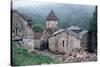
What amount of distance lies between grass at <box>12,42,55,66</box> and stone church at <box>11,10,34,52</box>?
7cm

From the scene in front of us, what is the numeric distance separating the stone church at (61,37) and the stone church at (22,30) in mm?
175

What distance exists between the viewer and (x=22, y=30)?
228cm

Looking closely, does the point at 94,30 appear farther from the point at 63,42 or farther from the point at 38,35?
the point at 38,35

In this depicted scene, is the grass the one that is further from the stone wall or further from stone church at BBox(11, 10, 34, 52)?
the stone wall

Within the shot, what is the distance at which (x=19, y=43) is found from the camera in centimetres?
226

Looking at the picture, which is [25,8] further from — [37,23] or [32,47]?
[32,47]

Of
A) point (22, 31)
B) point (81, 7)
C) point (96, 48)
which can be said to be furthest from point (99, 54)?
point (22, 31)

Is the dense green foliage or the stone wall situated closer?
the stone wall

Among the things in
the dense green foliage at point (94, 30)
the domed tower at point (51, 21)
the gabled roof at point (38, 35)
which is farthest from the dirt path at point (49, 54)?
the dense green foliage at point (94, 30)

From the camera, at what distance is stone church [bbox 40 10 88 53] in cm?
239

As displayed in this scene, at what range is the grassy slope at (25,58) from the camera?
2.23 meters

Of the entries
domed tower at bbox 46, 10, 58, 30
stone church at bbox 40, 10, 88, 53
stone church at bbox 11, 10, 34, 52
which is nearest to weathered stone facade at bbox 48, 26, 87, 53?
stone church at bbox 40, 10, 88, 53

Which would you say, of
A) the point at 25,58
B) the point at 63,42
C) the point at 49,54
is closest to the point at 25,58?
the point at 25,58

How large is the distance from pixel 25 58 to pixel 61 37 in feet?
1.88
